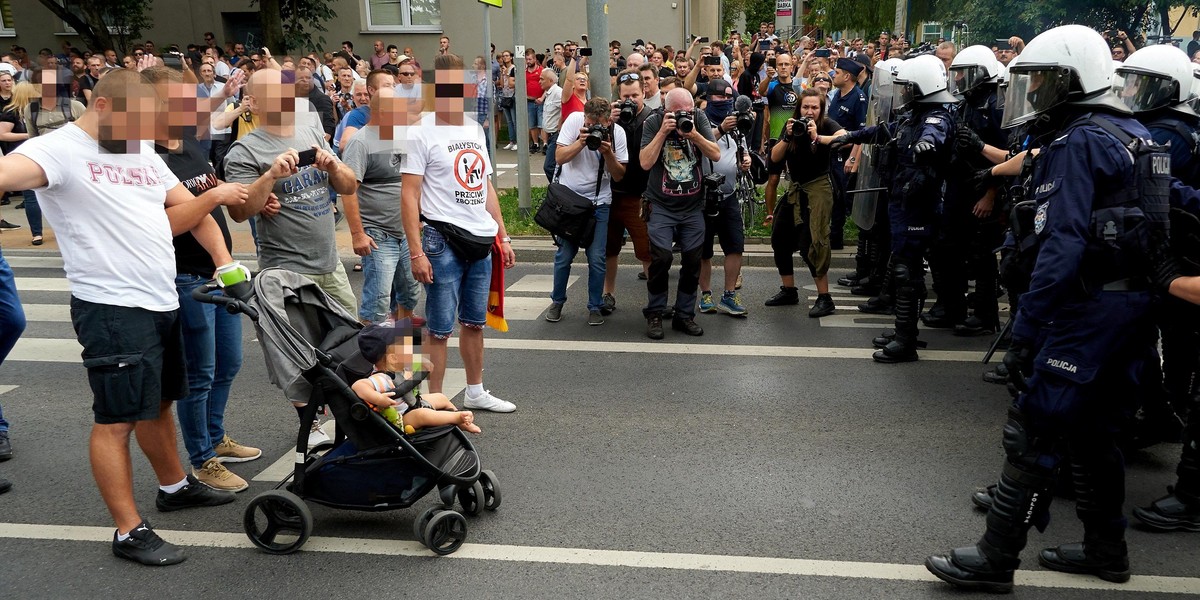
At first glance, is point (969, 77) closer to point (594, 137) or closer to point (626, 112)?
point (626, 112)

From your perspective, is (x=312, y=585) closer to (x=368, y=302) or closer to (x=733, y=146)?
(x=368, y=302)

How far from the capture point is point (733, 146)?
Result: 304 inches

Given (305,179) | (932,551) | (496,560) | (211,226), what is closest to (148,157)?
(211,226)

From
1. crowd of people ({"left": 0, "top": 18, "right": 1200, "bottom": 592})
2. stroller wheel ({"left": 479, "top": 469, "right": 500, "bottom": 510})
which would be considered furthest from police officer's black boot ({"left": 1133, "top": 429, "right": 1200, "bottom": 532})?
stroller wheel ({"left": 479, "top": 469, "right": 500, "bottom": 510})

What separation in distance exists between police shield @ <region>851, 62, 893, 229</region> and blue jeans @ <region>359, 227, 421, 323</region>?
12.5 ft

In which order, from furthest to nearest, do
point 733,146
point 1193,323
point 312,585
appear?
point 733,146, point 1193,323, point 312,585

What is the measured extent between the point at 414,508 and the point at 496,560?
25.9 inches

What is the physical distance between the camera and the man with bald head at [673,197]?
23.2 ft

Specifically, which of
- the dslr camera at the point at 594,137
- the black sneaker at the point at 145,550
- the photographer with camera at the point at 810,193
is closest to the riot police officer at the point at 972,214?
the photographer with camera at the point at 810,193

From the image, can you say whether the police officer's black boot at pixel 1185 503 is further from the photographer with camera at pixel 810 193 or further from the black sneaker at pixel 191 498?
the black sneaker at pixel 191 498

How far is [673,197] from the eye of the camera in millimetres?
7160

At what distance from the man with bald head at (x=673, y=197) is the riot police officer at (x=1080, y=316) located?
11.8ft

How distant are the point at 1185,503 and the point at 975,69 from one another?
3.66m

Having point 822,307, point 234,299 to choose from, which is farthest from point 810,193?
point 234,299
